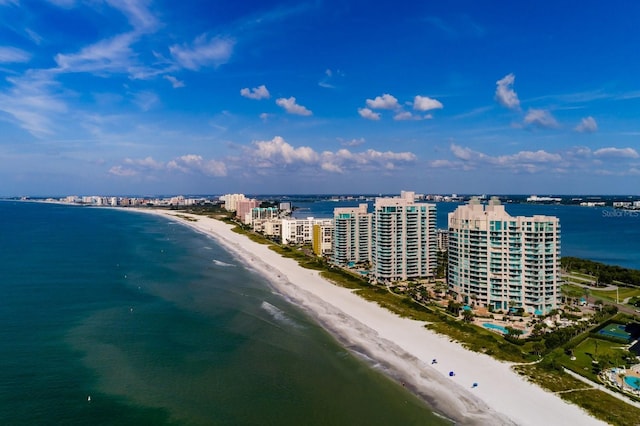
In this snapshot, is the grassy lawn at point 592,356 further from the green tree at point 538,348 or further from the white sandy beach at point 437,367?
the white sandy beach at point 437,367

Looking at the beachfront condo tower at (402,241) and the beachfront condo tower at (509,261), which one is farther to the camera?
the beachfront condo tower at (402,241)

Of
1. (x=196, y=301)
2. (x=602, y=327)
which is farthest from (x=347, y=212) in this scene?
(x=602, y=327)

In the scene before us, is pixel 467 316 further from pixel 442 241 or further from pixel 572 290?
pixel 442 241

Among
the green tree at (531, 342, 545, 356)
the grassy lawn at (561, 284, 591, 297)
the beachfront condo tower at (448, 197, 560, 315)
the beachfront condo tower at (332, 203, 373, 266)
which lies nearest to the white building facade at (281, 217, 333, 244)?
the beachfront condo tower at (332, 203, 373, 266)

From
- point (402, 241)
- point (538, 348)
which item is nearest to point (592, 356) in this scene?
point (538, 348)

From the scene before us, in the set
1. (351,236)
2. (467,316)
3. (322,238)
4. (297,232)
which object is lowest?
(467,316)

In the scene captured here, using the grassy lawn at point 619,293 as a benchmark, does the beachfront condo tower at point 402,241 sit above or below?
above

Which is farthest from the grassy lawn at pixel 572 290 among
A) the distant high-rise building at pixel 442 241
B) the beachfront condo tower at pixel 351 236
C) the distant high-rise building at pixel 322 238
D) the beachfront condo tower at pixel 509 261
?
the distant high-rise building at pixel 322 238
